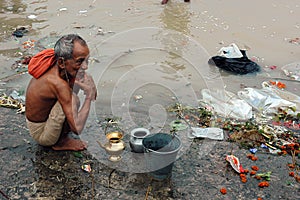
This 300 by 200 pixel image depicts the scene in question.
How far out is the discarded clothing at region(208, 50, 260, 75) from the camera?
231 inches

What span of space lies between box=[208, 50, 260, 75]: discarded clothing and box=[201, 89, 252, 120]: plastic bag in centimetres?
86

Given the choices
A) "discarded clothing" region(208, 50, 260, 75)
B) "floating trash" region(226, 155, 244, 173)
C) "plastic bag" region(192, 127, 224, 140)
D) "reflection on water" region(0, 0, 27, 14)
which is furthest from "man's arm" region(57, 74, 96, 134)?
"reflection on water" region(0, 0, 27, 14)

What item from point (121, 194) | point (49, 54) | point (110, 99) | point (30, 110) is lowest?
point (110, 99)

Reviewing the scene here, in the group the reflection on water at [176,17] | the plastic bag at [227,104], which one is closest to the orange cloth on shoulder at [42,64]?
the plastic bag at [227,104]

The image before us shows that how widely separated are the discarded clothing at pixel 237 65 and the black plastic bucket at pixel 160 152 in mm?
3341

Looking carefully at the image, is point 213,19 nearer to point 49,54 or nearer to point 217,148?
point 217,148

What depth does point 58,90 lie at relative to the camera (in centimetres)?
287

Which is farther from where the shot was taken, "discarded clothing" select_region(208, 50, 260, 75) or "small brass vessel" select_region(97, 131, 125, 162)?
"discarded clothing" select_region(208, 50, 260, 75)

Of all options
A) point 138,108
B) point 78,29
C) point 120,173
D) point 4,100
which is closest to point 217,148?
point 120,173

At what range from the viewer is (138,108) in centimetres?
460

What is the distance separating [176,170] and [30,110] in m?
1.49

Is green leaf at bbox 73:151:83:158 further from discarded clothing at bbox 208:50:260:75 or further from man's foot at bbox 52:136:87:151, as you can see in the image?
discarded clothing at bbox 208:50:260:75

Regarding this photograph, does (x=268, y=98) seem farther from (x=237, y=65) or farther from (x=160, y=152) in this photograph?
(x=160, y=152)

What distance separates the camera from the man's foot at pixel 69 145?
328cm
